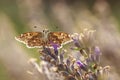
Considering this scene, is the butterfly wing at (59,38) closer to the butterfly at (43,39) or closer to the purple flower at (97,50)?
the butterfly at (43,39)

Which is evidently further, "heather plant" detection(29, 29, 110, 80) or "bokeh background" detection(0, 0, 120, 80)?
"bokeh background" detection(0, 0, 120, 80)

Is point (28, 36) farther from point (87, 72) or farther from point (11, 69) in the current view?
point (11, 69)

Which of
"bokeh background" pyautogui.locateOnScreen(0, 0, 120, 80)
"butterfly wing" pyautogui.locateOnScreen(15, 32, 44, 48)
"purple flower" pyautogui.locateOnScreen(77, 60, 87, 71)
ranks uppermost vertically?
"bokeh background" pyautogui.locateOnScreen(0, 0, 120, 80)

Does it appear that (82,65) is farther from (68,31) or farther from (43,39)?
→ (68,31)

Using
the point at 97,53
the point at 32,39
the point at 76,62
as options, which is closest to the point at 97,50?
the point at 97,53

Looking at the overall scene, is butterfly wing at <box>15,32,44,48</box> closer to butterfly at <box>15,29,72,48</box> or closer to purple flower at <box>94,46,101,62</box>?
butterfly at <box>15,29,72,48</box>

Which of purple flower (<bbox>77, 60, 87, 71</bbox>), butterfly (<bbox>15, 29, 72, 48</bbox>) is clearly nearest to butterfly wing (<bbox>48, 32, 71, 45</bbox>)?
butterfly (<bbox>15, 29, 72, 48</bbox>)

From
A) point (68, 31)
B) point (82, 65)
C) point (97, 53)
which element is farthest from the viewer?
point (68, 31)

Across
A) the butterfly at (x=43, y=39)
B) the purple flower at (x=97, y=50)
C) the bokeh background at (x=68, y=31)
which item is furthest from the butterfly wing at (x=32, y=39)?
the purple flower at (x=97, y=50)
